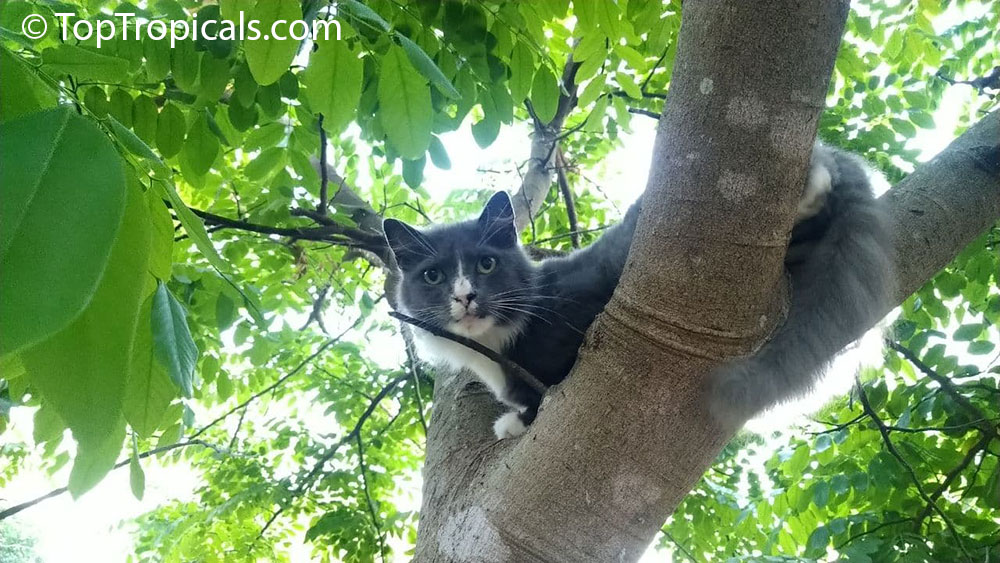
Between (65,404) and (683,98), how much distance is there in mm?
1101

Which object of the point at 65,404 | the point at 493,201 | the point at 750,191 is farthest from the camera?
the point at 493,201

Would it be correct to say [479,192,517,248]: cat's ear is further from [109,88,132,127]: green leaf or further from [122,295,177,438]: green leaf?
[122,295,177,438]: green leaf

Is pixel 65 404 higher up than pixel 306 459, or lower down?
higher up

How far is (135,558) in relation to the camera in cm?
409

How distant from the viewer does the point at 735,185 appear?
1252 millimetres

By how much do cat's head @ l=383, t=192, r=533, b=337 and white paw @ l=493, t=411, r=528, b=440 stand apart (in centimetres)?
34

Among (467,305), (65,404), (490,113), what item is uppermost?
(490,113)

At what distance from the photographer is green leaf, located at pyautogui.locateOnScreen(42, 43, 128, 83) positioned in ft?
3.24

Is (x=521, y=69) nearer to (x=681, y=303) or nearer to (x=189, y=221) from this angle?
(x=681, y=303)

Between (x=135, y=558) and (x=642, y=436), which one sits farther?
(x=135, y=558)

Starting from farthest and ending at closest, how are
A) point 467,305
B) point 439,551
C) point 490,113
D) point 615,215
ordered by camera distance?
1. point 615,215
2. point 467,305
3. point 490,113
4. point 439,551

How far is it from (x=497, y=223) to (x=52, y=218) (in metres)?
2.30

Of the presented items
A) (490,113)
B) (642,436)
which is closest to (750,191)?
(642,436)

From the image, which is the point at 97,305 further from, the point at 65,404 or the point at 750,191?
the point at 750,191
